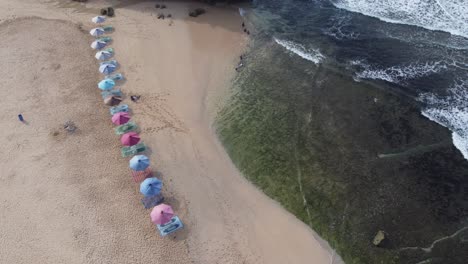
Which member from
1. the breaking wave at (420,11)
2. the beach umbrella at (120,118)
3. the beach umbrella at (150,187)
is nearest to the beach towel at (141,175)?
the beach umbrella at (150,187)

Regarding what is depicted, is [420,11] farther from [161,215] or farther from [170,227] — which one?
[161,215]

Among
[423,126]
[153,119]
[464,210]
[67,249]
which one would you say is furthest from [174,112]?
[464,210]

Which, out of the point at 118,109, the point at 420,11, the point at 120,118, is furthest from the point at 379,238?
the point at 420,11

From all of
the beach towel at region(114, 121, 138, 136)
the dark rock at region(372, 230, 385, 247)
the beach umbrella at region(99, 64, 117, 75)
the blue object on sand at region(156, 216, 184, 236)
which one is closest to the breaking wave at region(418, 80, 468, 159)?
the dark rock at region(372, 230, 385, 247)

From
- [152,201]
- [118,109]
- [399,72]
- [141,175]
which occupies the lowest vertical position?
[152,201]

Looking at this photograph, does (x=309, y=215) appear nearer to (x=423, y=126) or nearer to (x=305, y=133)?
(x=305, y=133)

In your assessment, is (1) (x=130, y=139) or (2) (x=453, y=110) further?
(2) (x=453, y=110)

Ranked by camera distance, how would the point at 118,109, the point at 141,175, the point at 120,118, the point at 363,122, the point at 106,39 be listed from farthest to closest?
1. the point at 106,39
2. the point at 118,109
3. the point at 363,122
4. the point at 120,118
5. the point at 141,175

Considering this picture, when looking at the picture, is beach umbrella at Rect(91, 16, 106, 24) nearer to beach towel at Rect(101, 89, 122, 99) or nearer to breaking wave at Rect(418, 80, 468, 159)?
beach towel at Rect(101, 89, 122, 99)
